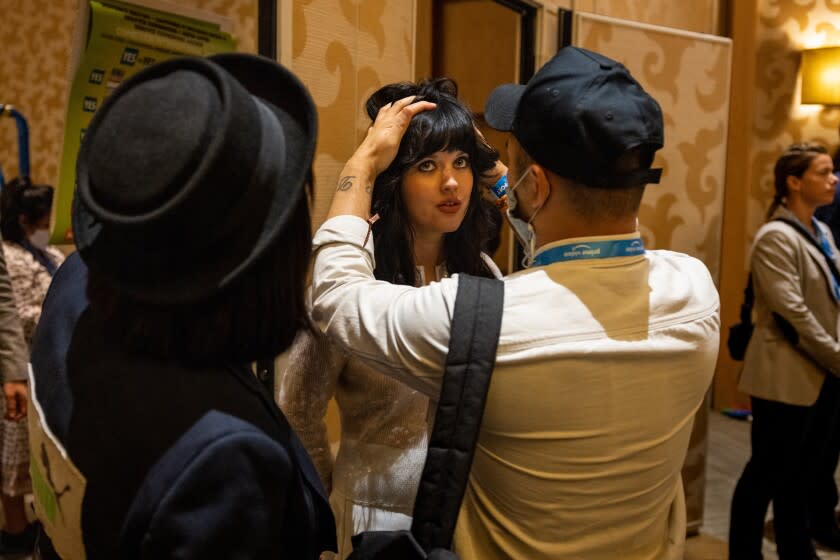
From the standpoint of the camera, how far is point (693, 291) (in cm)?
111

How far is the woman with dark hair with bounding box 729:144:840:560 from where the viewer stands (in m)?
2.86

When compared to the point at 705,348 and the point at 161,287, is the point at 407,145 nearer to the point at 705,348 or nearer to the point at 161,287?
the point at 705,348

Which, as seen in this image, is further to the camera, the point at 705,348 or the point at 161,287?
the point at 705,348

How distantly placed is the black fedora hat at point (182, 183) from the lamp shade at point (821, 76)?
209 inches

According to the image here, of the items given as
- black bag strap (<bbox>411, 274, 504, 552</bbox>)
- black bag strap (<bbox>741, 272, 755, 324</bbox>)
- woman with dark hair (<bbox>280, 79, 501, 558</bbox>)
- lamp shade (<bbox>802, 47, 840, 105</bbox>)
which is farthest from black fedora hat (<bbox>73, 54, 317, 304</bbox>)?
lamp shade (<bbox>802, 47, 840, 105</bbox>)

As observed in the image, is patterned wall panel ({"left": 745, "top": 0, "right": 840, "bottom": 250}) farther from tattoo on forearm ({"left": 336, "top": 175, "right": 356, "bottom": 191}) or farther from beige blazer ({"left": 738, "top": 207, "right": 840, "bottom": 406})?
tattoo on forearm ({"left": 336, "top": 175, "right": 356, "bottom": 191})

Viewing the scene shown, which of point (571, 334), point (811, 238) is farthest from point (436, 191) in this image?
point (811, 238)

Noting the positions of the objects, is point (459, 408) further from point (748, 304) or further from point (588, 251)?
point (748, 304)

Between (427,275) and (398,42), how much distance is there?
854 millimetres

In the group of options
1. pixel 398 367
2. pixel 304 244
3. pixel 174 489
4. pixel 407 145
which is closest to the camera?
pixel 174 489

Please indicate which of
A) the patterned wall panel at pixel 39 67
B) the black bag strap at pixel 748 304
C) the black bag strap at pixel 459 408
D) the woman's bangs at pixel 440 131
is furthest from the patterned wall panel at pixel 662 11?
the patterned wall panel at pixel 39 67

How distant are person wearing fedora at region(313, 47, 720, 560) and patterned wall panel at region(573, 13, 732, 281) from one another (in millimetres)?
2091

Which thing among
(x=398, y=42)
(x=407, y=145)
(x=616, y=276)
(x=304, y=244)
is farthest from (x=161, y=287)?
(x=398, y=42)

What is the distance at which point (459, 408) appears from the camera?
980mm
